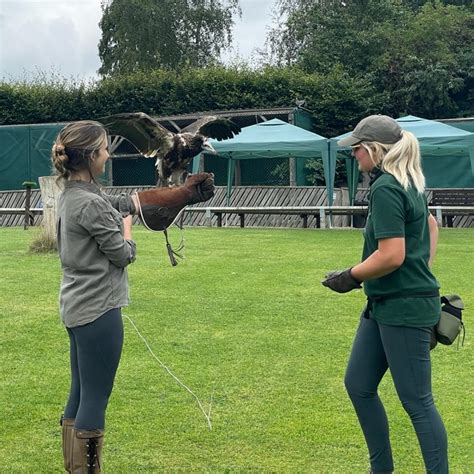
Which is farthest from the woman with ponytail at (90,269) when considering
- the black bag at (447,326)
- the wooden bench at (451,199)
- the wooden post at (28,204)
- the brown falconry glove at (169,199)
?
the wooden bench at (451,199)

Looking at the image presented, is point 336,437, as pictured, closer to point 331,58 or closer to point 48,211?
point 48,211

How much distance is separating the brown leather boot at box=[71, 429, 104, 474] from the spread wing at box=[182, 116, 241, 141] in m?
1.56

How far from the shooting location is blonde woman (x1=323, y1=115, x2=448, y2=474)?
3.01 m

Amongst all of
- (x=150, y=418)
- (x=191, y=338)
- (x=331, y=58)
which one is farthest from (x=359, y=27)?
(x=150, y=418)

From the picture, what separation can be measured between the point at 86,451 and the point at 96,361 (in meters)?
0.42

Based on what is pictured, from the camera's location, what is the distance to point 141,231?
16.1m

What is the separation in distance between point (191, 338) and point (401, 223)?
3645 mm

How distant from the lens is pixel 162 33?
104 feet

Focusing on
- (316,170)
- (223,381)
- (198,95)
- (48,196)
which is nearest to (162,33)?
(198,95)

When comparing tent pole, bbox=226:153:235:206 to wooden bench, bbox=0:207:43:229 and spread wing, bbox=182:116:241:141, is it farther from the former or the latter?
spread wing, bbox=182:116:241:141

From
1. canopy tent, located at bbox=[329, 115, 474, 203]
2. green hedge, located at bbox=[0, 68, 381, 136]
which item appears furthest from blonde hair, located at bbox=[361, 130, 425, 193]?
green hedge, located at bbox=[0, 68, 381, 136]

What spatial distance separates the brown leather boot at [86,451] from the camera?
321 cm

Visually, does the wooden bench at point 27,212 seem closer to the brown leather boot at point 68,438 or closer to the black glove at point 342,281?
the brown leather boot at point 68,438

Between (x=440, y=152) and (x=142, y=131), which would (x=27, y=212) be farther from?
(x=142, y=131)
